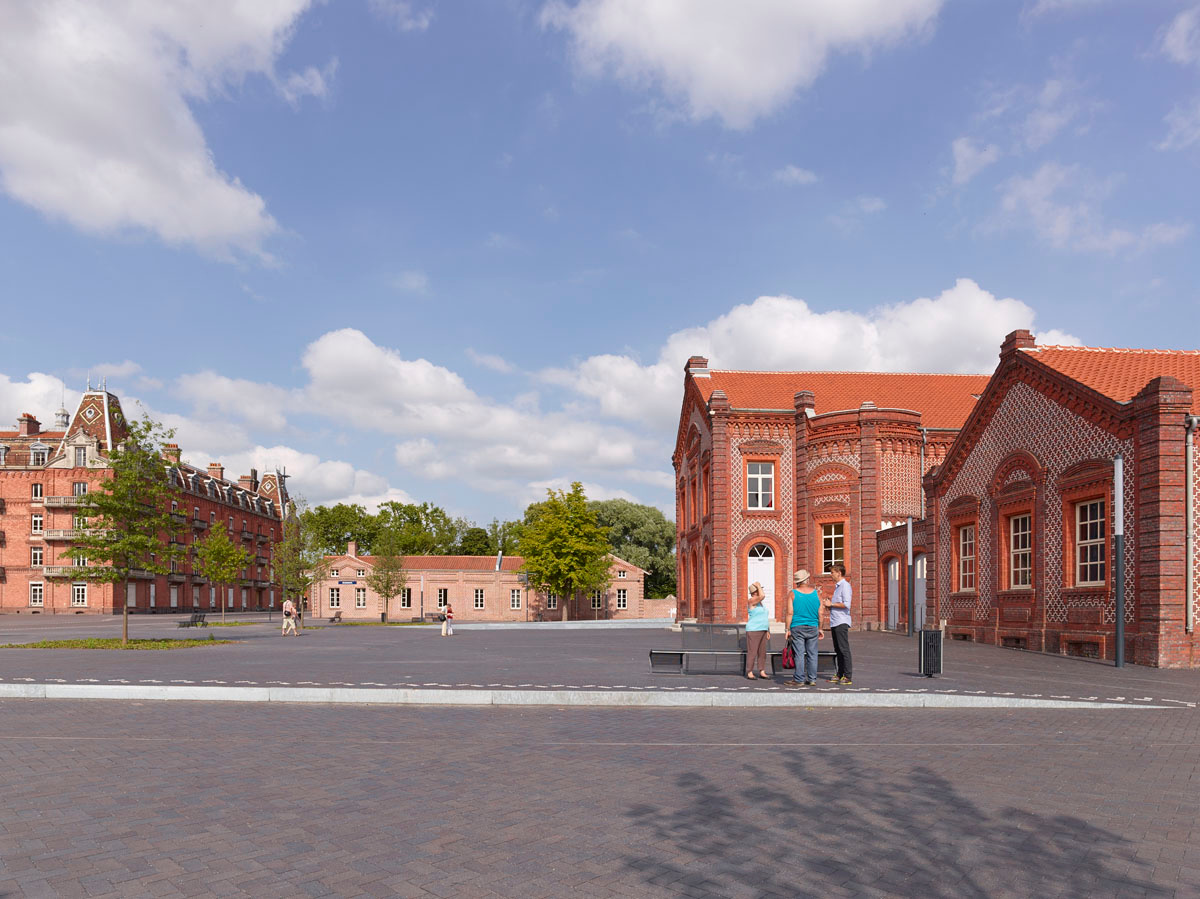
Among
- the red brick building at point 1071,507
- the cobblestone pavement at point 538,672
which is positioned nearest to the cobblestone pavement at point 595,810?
the cobblestone pavement at point 538,672

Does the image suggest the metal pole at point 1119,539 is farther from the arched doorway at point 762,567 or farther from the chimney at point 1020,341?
the arched doorway at point 762,567

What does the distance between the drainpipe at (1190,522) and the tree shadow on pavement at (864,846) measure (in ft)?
49.5

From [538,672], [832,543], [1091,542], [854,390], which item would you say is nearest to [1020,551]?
[1091,542]

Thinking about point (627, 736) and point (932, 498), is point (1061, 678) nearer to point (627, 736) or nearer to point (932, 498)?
point (627, 736)

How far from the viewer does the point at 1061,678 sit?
1611 centimetres

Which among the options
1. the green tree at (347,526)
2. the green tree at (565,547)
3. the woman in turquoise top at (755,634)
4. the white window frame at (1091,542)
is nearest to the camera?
the woman in turquoise top at (755,634)

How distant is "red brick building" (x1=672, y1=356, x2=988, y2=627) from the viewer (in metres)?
35.5

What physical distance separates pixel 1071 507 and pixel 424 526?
294ft

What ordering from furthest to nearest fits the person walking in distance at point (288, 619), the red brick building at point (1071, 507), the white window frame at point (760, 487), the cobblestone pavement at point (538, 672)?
the white window frame at point (760, 487) → the person walking in distance at point (288, 619) → the red brick building at point (1071, 507) → the cobblestone pavement at point (538, 672)

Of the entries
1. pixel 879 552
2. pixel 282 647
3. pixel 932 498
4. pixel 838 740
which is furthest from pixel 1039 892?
pixel 879 552

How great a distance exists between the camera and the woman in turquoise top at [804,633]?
13953 millimetres

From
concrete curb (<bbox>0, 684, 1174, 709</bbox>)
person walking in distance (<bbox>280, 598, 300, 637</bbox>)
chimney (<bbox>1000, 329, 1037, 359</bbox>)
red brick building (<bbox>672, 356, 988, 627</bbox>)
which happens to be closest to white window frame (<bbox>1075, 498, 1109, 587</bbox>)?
chimney (<bbox>1000, 329, 1037, 359</bbox>)

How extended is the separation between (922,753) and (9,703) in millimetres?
11859

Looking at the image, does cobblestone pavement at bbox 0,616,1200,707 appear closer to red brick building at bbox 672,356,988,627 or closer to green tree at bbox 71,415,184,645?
green tree at bbox 71,415,184,645
